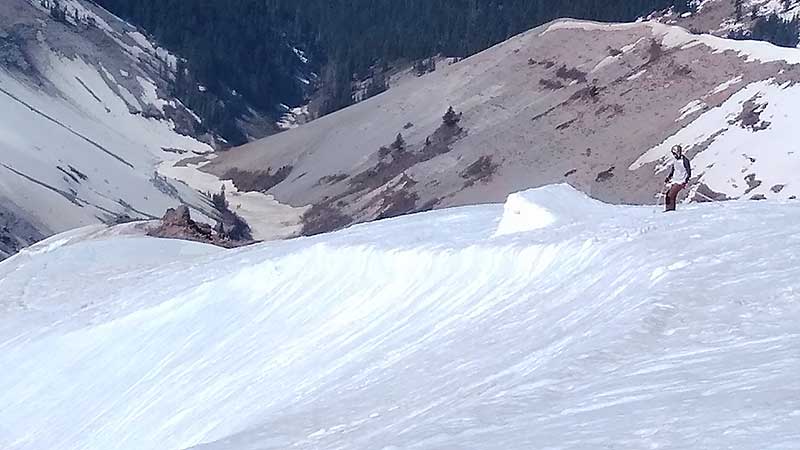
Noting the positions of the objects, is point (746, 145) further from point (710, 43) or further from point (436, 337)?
point (436, 337)

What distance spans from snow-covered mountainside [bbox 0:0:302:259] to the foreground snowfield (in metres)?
23.9

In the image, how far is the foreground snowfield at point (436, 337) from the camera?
7.13 m

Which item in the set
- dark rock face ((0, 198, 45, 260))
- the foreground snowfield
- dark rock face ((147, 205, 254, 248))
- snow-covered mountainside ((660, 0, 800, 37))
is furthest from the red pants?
snow-covered mountainside ((660, 0, 800, 37))

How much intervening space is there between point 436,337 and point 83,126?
203 feet

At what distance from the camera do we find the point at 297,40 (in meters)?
140

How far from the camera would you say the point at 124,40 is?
96125 millimetres

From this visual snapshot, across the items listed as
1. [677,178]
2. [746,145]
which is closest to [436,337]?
[677,178]

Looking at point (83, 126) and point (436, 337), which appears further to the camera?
point (83, 126)

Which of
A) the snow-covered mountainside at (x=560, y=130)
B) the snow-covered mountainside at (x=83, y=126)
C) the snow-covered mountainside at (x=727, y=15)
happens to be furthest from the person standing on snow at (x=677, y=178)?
the snow-covered mountainside at (x=727, y=15)

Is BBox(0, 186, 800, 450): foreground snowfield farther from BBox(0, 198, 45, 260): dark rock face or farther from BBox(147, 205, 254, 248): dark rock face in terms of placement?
BBox(0, 198, 45, 260): dark rock face


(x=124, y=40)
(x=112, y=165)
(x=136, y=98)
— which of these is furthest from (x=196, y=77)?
(x=112, y=165)

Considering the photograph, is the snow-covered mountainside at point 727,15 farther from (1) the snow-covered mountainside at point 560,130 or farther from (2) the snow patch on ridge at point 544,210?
(2) the snow patch on ridge at point 544,210

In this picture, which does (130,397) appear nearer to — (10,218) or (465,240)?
(465,240)

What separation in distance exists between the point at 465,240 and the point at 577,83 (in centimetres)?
4216
